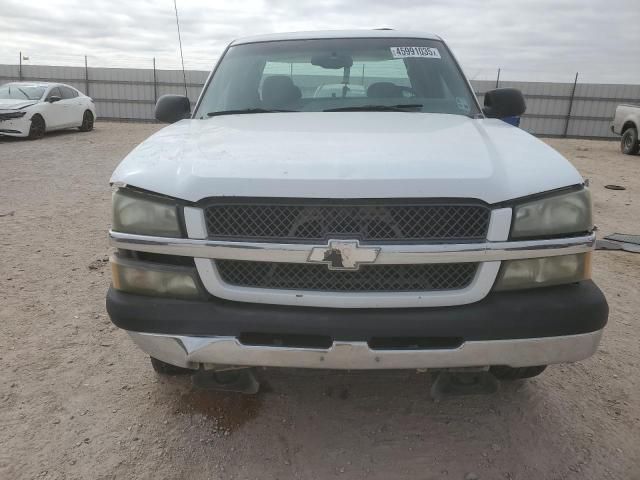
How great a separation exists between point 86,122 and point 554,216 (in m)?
16.3

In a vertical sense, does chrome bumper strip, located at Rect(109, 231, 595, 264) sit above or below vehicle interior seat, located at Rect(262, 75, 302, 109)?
below

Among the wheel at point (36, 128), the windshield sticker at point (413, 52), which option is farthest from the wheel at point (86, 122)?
the windshield sticker at point (413, 52)

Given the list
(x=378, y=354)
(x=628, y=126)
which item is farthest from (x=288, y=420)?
→ (x=628, y=126)

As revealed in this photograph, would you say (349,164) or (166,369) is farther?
(166,369)

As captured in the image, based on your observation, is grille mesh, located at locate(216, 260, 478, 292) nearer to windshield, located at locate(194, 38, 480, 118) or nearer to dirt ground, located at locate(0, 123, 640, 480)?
dirt ground, located at locate(0, 123, 640, 480)

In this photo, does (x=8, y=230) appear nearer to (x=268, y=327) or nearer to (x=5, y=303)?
(x=5, y=303)

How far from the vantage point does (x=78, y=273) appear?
4.12 m

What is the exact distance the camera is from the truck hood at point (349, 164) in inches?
69.3

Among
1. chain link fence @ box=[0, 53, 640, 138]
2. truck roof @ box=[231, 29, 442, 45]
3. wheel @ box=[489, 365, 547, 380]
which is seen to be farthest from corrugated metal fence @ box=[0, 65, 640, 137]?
wheel @ box=[489, 365, 547, 380]

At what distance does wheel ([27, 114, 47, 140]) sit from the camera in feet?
42.0

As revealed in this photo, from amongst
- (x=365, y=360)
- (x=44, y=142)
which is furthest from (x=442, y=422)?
(x=44, y=142)

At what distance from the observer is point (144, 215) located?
1.88m

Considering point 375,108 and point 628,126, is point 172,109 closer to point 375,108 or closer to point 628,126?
point 375,108

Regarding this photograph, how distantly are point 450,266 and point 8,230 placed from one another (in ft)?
16.6
